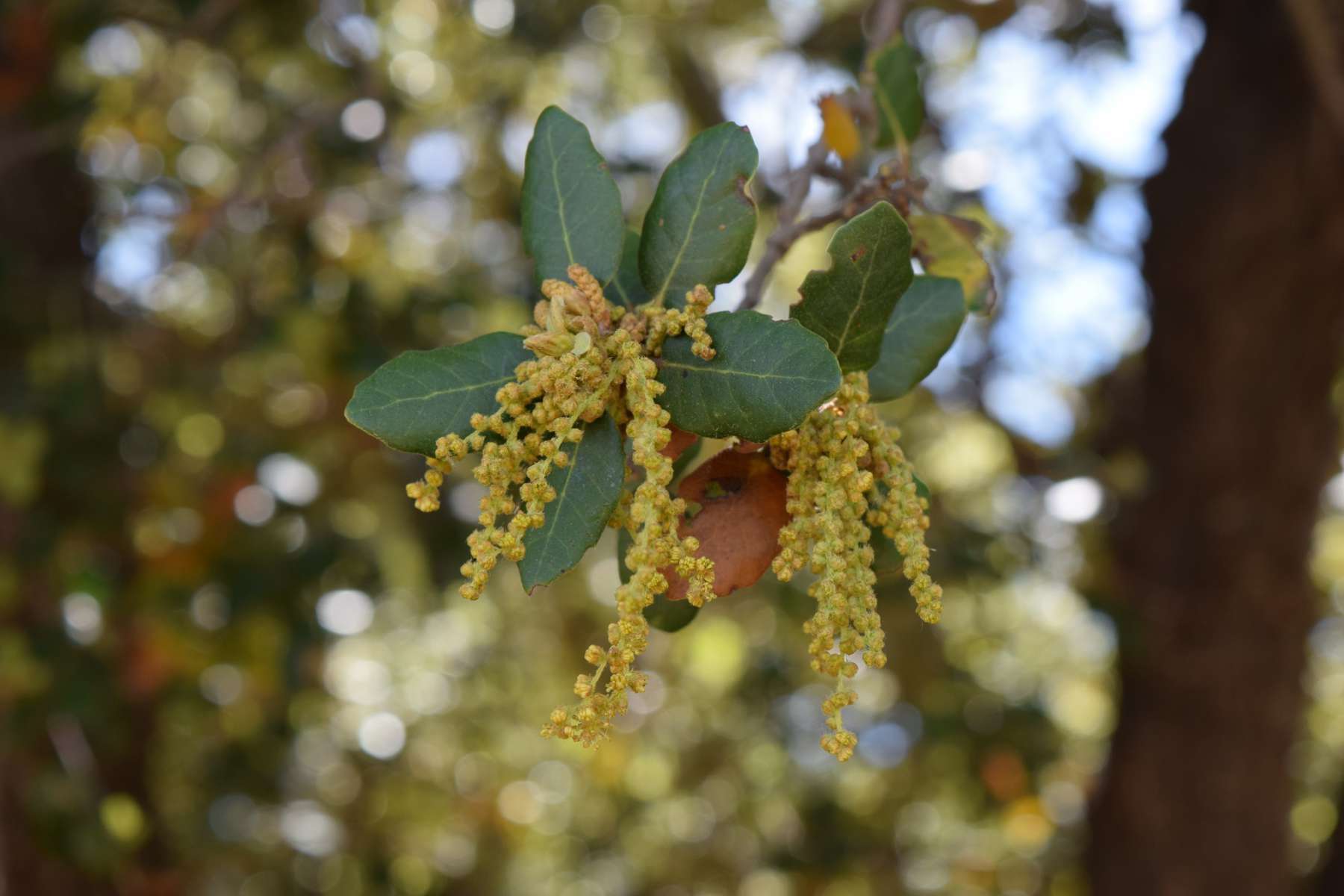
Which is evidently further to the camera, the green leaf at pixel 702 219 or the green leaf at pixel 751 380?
the green leaf at pixel 702 219

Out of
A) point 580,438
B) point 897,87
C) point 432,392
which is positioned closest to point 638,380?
point 580,438

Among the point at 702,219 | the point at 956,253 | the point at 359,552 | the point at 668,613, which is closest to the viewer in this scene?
the point at 702,219

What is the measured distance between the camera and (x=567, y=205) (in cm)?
115

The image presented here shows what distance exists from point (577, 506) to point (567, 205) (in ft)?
1.04

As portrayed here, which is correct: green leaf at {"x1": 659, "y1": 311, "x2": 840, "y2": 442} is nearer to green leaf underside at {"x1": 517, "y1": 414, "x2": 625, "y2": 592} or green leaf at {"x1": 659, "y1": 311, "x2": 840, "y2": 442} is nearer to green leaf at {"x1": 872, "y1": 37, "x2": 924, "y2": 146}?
green leaf underside at {"x1": 517, "y1": 414, "x2": 625, "y2": 592}

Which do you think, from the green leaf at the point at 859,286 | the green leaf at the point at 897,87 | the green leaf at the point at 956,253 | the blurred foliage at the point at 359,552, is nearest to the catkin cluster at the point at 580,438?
the green leaf at the point at 859,286

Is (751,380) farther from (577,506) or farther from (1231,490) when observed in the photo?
(1231,490)

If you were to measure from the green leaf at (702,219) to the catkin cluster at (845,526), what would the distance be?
0.16 meters

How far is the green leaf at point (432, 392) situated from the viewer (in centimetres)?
103

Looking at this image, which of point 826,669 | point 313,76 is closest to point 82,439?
point 313,76

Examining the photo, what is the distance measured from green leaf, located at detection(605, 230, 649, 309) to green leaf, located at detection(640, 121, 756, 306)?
0.10ft

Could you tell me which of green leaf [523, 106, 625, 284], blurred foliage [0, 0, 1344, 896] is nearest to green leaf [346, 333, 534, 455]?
green leaf [523, 106, 625, 284]

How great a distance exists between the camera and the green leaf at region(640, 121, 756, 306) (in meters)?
1.09

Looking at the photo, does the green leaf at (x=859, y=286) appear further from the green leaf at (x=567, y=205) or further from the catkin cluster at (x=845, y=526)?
the green leaf at (x=567, y=205)
